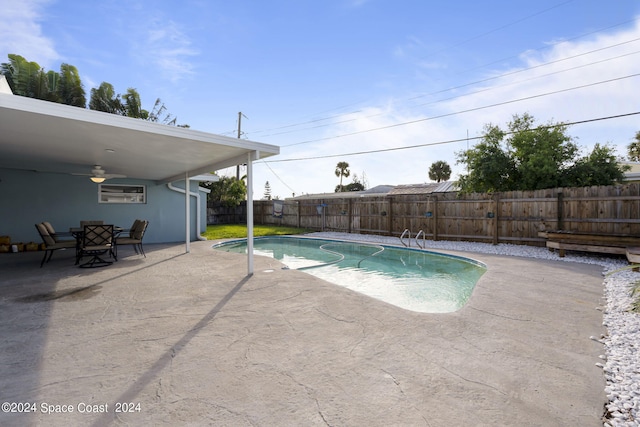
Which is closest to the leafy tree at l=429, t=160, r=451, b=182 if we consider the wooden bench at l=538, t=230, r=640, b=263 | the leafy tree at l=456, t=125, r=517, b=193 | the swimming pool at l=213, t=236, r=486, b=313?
the leafy tree at l=456, t=125, r=517, b=193

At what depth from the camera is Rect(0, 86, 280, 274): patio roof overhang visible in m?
3.79

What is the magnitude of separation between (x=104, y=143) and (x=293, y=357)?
5.13 meters

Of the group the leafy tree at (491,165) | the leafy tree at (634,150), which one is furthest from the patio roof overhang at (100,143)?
the leafy tree at (634,150)

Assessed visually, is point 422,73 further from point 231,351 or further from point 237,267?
point 231,351

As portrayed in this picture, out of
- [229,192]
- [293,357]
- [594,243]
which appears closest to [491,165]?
[594,243]

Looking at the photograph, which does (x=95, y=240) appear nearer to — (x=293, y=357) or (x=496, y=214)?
(x=293, y=357)

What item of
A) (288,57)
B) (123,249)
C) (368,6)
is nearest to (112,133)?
(123,249)

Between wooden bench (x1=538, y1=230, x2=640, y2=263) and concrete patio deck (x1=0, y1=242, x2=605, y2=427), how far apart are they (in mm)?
3294

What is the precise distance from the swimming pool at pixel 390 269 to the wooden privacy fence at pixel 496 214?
103 inches

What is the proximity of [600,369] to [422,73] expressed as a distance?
47.5ft

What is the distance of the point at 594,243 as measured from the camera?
293 inches

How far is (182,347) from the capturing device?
290cm

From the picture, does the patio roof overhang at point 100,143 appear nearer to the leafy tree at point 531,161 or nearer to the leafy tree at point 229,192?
the leafy tree at point 531,161

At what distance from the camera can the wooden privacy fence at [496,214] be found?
8.16 metres
